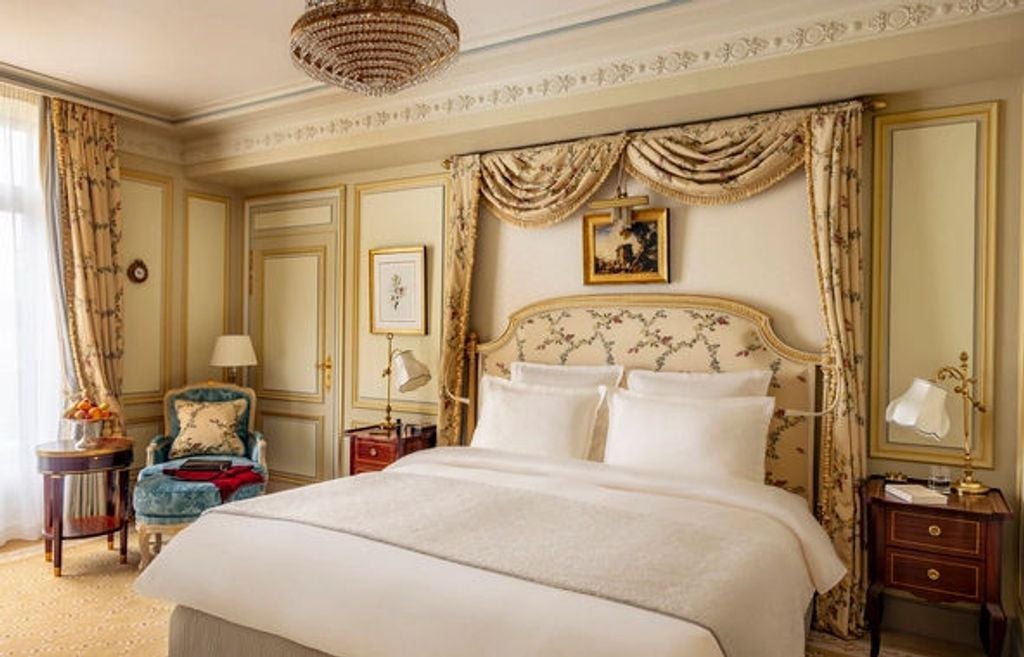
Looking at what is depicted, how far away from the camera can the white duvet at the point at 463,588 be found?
68.9 inches

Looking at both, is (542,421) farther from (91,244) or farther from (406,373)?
(91,244)

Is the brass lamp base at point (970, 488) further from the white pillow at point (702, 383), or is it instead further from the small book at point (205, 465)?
the small book at point (205, 465)

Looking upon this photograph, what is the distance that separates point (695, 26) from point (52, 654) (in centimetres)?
394

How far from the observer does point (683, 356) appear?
373 centimetres

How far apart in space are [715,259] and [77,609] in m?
3.65

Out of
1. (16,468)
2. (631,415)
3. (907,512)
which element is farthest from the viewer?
(16,468)

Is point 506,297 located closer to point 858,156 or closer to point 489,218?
point 489,218

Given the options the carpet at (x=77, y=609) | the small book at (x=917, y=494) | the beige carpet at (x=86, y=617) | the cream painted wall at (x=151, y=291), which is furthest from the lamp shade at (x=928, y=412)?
the cream painted wall at (x=151, y=291)

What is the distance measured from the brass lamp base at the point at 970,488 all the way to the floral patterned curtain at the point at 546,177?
227 cm

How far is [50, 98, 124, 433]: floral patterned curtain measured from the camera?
442 centimetres

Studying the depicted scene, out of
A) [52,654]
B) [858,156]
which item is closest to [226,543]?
[52,654]

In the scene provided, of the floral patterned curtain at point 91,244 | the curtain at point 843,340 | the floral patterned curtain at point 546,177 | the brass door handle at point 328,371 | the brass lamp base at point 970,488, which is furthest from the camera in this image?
the brass door handle at point 328,371

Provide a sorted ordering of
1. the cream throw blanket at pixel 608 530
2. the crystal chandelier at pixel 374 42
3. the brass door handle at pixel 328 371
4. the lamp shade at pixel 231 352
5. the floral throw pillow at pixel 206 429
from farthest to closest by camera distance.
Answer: the brass door handle at pixel 328 371, the lamp shade at pixel 231 352, the floral throw pillow at pixel 206 429, the crystal chandelier at pixel 374 42, the cream throw blanket at pixel 608 530

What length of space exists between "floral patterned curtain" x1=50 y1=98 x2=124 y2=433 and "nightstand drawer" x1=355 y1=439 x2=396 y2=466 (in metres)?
1.60
